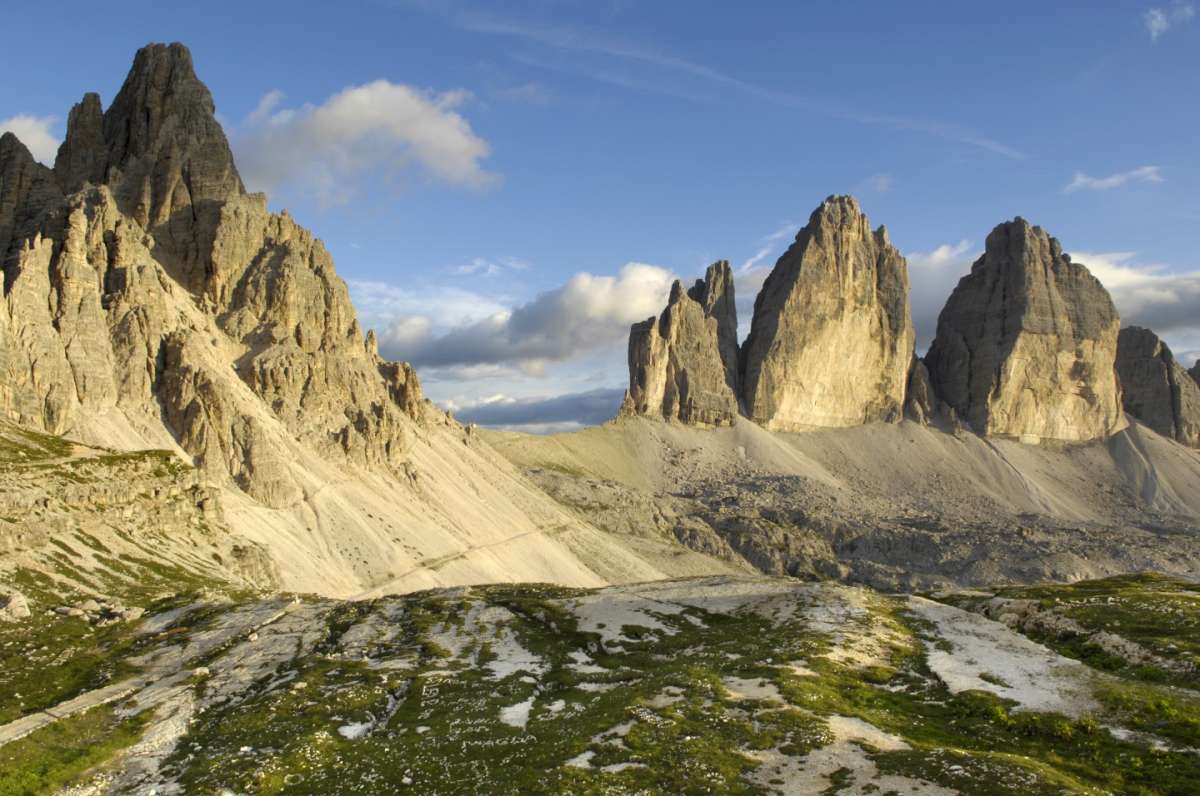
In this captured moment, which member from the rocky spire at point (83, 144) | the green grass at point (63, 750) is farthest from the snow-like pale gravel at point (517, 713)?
the rocky spire at point (83, 144)

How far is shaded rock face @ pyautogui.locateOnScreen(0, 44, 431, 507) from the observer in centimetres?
10019

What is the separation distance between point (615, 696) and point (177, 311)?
10732cm

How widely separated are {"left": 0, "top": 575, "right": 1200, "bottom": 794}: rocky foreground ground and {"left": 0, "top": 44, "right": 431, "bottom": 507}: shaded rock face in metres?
48.4

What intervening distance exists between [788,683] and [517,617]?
27.2 metres

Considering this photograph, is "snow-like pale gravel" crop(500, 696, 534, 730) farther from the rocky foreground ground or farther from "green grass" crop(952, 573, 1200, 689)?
"green grass" crop(952, 573, 1200, 689)

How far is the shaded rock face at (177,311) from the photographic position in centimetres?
10019

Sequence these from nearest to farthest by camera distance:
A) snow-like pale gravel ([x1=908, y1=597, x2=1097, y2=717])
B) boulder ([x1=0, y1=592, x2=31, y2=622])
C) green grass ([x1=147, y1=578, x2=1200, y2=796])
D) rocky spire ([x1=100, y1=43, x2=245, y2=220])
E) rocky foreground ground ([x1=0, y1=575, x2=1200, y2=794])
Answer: green grass ([x1=147, y1=578, x2=1200, y2=796]) → rocky foreground ground ([x1=0, y1=575, x2=1200, y2=794]) → snow-like pale gravel ([x1=908, y1=597, x2=1097, y2=717]) → boulder ([x1=0, y1=592, x2=31, y2=622]) → rocky spire ([x1=100, y1=43, x2=245, y2=220])

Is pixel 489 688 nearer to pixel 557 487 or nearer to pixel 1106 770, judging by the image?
pixel 1106 770

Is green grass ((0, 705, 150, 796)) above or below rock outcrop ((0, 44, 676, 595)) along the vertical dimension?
below

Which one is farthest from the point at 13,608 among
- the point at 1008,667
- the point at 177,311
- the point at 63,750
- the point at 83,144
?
the point at 83,144

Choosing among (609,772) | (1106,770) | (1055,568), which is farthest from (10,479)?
(1055,568)

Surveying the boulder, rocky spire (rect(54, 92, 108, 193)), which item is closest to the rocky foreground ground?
the boulder

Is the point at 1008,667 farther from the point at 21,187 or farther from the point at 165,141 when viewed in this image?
the point at 21,187

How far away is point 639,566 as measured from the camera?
509 feet
